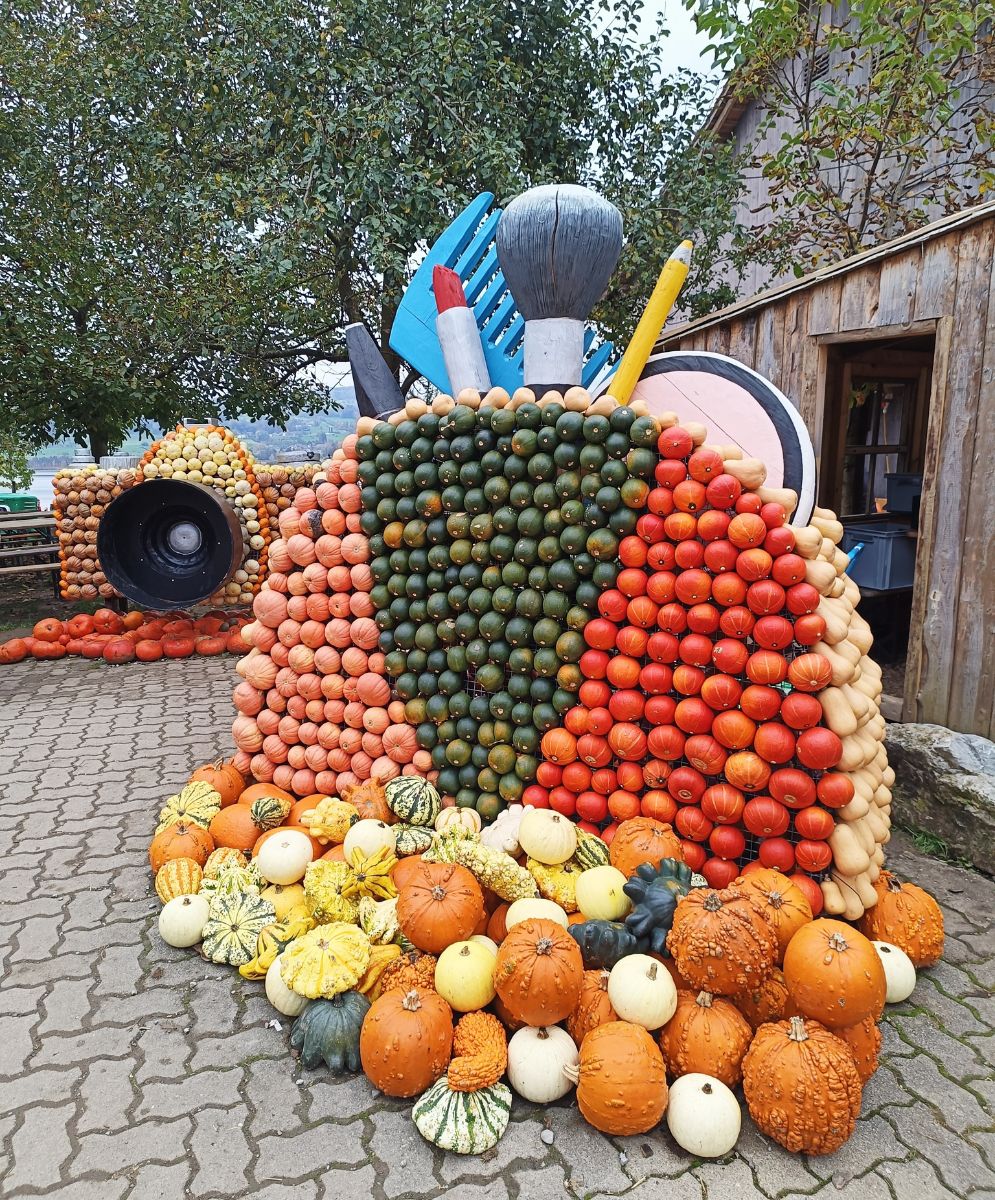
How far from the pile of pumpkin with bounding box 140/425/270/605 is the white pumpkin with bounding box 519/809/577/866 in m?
6.82

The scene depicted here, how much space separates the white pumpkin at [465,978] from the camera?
2.90 m

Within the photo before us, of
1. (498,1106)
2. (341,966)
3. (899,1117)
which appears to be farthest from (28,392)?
(899,1117)

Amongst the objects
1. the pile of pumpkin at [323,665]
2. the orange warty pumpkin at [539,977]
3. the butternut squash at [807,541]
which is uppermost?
the butternut squash at [807,541]

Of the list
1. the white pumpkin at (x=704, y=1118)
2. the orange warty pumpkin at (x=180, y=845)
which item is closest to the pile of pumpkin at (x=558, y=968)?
the white pumpkin at (x=704, y=1118)

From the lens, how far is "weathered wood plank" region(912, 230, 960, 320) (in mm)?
4480

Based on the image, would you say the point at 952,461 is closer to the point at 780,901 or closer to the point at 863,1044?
the point at 780,901

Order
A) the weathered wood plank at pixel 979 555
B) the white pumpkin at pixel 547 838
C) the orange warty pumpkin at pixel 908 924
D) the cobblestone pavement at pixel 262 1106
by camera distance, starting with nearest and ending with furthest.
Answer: the cobblestone pavement at pixel 262 1106
the orange warty pumpkin at pixel 908 924
the white pumpkin at pixel 547 838
the weathered wood plank at pixel 979 555

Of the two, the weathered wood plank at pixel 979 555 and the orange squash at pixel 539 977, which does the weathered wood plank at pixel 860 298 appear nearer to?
the weathered wood plank at pixel 979 555

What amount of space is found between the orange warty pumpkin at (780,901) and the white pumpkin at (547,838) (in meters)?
0.74

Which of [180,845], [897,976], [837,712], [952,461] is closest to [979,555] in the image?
[952,461]

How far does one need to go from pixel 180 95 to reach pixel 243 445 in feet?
15.2

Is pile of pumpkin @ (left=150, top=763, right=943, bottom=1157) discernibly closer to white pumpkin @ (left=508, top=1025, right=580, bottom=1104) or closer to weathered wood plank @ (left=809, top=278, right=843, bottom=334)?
white pumpkin @ (left=508, top=1025, right=580, bottom=1104)

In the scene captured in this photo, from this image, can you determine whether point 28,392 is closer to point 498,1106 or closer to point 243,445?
point 243,445

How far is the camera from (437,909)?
3061 millimetres
